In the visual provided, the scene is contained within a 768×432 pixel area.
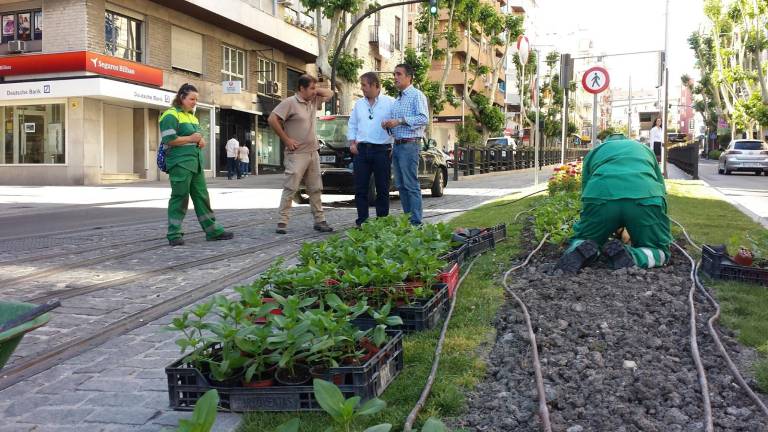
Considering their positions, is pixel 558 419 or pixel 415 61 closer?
pixel 558 419

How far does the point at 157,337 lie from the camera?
4359mm

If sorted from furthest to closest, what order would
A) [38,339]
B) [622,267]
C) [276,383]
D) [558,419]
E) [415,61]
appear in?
[415,61] < [622,267] < [38,339] < [276,383] < [558,419]

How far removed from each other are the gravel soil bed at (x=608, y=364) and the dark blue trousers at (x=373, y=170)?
12.8 feet

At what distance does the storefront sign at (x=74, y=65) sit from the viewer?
2527 cm

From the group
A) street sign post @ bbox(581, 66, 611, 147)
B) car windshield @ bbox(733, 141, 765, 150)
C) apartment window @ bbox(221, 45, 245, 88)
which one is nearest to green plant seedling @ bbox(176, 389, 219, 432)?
street sign post @ bbox(581, 66, 611, 147)

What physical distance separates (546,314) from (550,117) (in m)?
79.9

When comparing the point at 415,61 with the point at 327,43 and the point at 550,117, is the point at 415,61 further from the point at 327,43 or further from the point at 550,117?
the point at 550,117

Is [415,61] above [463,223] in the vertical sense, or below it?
above

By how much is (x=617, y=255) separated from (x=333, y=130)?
9.02 metres

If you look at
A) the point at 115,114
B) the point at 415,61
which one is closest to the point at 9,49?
the point at 115,114

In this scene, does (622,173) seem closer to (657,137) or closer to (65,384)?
(65,384)

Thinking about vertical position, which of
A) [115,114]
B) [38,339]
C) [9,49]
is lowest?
[38,339]

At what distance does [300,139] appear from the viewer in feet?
30.8

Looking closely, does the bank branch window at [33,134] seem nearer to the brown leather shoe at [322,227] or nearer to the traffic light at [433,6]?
the traffic light at [433,6]
